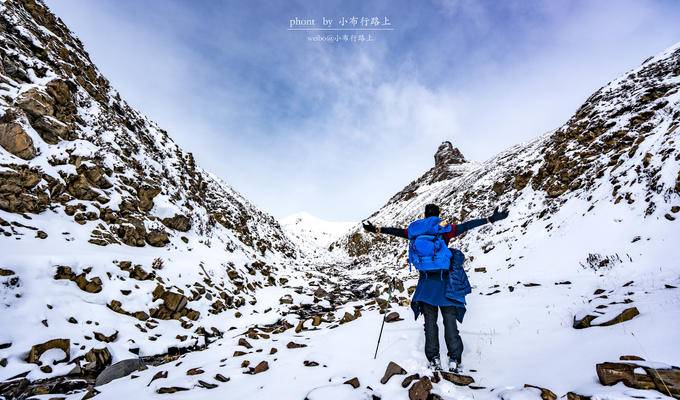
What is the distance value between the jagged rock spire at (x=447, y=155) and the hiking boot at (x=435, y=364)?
202 ft

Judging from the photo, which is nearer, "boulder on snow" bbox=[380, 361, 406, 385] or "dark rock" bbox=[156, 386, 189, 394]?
"boulder on snow" bbox=[380, 361, 406, 385]

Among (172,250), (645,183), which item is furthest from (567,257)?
(172,250)

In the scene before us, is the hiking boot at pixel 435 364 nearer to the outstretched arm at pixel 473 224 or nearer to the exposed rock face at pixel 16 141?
the outstretched arm at pixel 473 224

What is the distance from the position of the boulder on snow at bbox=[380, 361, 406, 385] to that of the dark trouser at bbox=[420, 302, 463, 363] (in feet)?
1.66

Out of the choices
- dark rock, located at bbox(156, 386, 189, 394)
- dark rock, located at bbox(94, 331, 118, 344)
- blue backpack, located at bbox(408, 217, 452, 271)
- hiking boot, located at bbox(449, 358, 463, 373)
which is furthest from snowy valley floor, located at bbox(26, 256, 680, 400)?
dark rock, located at bbox(94, 331, 118, 344)

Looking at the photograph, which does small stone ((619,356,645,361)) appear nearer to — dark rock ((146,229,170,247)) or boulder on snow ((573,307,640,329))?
boulder on snow ((573,307,640,329))

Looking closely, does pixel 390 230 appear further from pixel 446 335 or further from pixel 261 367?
pixel 261 367

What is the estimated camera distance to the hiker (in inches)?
182

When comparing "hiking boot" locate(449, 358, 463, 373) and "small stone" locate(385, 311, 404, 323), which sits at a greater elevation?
"small stone" locate(385, 311, 404, 323)

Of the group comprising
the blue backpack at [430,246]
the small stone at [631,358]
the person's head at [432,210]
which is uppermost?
the person's head at [432,210]

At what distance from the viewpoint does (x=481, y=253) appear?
1511 cm

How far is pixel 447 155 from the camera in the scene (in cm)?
6394

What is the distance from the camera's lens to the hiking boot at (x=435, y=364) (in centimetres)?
451

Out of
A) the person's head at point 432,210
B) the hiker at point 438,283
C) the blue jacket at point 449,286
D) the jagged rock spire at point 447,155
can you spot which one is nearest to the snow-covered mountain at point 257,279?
the hiker at point 438,283
